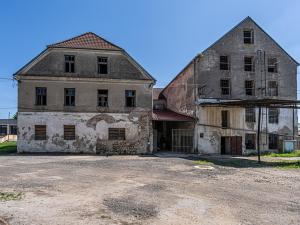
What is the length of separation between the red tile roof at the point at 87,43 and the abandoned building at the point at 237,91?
758 cm

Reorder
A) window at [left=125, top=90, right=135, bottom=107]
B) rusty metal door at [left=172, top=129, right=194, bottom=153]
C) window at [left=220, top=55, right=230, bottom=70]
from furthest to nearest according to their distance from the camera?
1. window at [left=220, top=55, right=230, bottom=70]
2. rusty metal door at [left=172, top=129, right=194, bottom=153]
3. window at [left=125, top=90, right=135, bottom=107]

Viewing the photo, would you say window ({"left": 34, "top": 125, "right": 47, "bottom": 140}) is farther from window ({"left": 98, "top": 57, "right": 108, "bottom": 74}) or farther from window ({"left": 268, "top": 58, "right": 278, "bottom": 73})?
window ({"left": 268, "top": 58, "right": 278, "bottom": 73})

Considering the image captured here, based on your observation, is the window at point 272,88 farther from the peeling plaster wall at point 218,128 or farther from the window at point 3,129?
the window at point 3,129

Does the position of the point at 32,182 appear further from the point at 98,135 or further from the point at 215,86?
the point at 215,86

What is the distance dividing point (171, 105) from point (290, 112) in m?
11.9

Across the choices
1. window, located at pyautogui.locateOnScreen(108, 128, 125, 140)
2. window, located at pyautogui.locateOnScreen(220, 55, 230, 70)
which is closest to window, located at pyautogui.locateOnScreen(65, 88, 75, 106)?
window, located at pyautogui.locateOnScreen(108, 128, 125, 140)

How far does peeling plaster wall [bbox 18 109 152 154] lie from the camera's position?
90.3 feet

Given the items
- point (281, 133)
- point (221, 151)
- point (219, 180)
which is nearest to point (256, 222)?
point (219, 180)

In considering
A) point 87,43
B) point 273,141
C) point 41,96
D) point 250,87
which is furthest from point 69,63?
point 273,141

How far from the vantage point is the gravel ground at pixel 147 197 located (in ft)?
27.1

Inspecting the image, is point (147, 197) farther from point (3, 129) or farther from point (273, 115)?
point (3, 129)

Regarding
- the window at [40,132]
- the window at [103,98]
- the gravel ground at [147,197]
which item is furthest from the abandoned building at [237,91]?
the gravel ground at [147,197]

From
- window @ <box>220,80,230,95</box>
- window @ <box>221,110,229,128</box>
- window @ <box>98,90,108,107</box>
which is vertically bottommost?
window @ <box>221,110,229,128</box>

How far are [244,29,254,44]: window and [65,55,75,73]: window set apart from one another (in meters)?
15.5
